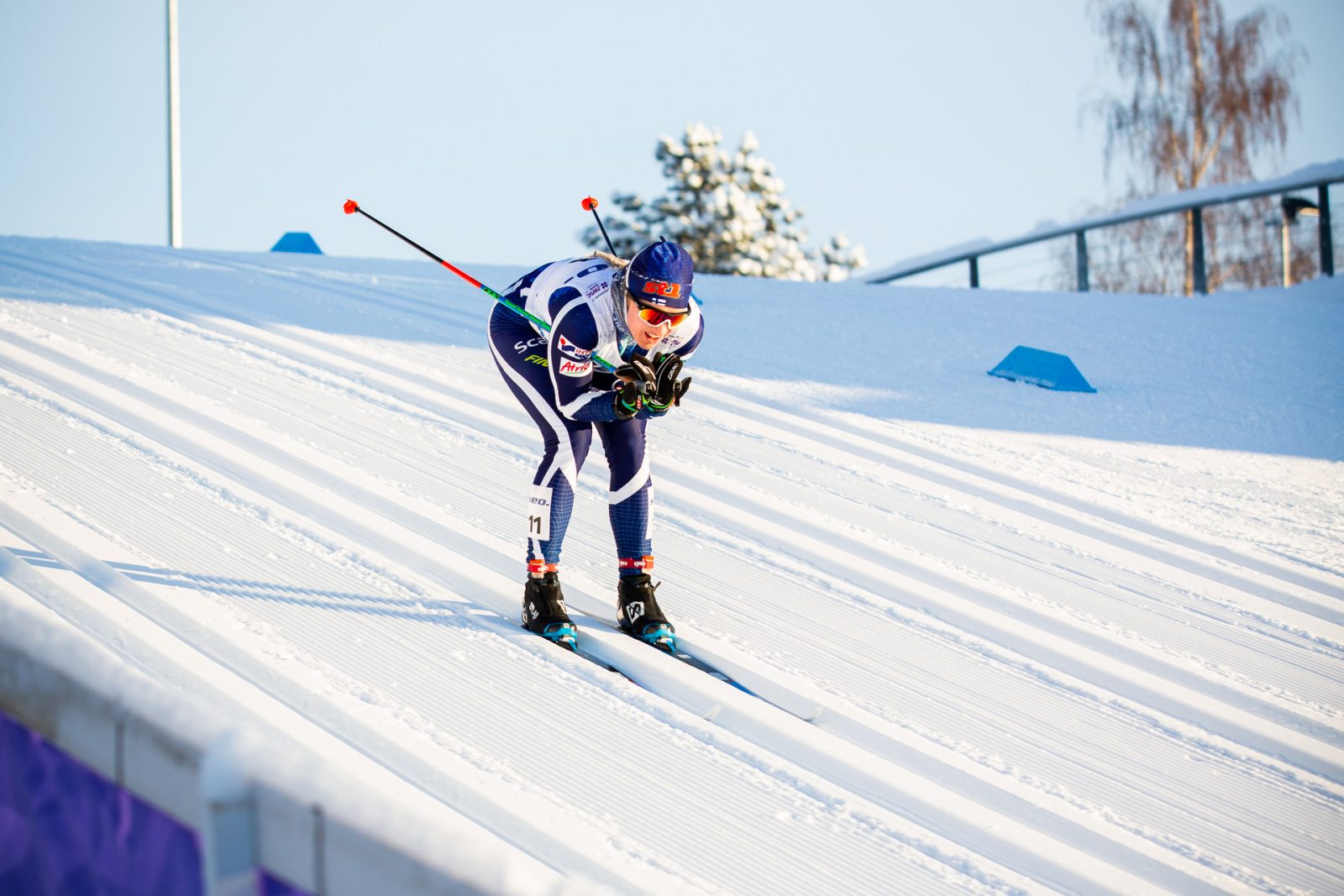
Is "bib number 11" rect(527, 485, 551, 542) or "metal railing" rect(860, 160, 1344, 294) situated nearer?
"bib number 11" rect(527, 485, 551, 542)

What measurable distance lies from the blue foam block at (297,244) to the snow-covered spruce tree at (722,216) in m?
19.8

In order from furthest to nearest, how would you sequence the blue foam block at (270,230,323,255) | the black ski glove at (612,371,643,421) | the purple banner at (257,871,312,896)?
the blue foam block at (270,230,323,255), the black ski glove at (612,371,643,421), the purple banner at (257,871,312,896)

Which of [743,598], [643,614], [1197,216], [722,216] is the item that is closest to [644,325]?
[643,614]

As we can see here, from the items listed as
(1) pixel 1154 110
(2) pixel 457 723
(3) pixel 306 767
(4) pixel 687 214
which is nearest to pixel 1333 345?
(2) pixel 457 723

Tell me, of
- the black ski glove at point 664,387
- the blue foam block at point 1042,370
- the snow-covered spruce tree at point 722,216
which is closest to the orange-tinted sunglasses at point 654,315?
the black ski glove at point 664,387

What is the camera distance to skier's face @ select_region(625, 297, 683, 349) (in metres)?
3.61

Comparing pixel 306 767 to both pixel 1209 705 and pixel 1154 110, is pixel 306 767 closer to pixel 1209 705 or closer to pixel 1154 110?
pixel 1209 705

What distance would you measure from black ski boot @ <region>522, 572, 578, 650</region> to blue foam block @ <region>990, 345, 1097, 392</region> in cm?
524

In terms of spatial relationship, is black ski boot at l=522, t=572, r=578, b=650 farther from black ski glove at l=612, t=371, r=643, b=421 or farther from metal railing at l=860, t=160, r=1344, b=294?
metal railing at l=860, t=160, r=1344, b=294

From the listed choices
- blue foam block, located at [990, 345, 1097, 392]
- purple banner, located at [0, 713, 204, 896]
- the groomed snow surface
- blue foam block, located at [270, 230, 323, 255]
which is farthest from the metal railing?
purple banner, located at [0, 713, 204, 896]

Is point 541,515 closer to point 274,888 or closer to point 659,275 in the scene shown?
point 659,275

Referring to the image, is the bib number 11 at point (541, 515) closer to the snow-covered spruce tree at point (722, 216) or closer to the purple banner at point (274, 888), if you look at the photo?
the purple banner at point (274, 888)

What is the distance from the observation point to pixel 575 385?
3662mm

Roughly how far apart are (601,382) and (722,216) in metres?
29.2
